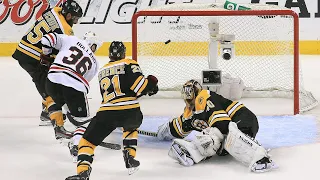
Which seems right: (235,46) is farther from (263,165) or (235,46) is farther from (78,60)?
(263,165)

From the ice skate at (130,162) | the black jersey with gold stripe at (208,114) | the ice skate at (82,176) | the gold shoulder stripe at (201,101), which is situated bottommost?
the ice skate at (130,162)

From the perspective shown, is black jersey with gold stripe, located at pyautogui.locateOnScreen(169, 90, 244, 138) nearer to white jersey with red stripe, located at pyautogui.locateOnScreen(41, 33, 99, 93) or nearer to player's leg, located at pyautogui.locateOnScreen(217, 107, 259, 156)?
player's leg, located at pyautogui.locateOnScreen(217, 107, 259, 156)

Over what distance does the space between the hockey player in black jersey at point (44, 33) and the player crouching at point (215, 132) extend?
0.96 meters

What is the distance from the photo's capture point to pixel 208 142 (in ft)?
14.0

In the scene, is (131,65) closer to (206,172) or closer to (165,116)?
(206,172)

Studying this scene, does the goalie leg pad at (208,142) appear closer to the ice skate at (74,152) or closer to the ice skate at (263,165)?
the ice skate at (263,165)

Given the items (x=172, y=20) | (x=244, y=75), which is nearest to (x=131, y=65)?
(x=244, y=75)

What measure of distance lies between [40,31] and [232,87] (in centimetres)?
196

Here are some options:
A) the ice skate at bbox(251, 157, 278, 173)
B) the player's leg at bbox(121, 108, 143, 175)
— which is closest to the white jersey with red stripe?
the player's leg at bbox(121, 108, 143, 175)

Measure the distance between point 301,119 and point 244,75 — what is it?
1.46 meters

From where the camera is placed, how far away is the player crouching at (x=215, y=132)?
164 inches

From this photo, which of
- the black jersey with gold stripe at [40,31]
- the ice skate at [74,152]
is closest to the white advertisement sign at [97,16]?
the black jersey with gold stripe at [40,31]

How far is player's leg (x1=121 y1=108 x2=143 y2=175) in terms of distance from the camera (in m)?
4.01

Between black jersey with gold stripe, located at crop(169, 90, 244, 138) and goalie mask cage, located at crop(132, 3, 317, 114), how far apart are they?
1.37m
